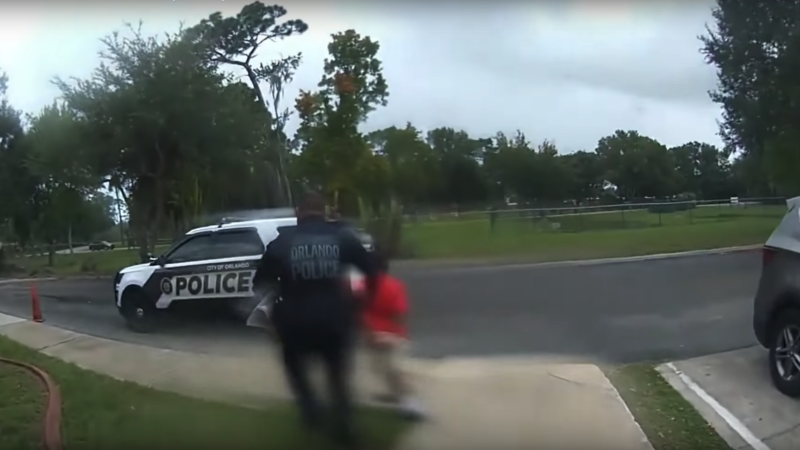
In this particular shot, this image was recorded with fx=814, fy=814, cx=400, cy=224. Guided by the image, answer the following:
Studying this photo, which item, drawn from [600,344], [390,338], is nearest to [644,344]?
[600,344]

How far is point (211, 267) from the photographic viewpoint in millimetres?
9391

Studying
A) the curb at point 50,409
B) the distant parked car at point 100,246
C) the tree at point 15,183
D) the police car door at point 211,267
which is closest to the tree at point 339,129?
the curb at point 50,409

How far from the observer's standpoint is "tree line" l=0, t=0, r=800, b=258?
5.94 m

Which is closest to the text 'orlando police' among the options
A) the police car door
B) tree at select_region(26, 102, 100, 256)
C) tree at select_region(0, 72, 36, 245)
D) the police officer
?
the police officer

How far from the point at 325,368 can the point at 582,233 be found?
3851 mm

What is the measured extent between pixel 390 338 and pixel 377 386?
36cm

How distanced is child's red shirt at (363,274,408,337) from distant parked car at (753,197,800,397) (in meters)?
2.86

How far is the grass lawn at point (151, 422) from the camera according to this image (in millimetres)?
5086

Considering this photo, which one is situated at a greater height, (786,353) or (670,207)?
(670,207)

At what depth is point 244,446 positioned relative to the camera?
506cm

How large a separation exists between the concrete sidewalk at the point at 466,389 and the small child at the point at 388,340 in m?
0.14

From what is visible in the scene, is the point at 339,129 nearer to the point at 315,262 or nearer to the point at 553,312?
the point at 315,262

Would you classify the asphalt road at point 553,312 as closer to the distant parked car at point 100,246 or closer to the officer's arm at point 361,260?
the distant parked car at point 100,246

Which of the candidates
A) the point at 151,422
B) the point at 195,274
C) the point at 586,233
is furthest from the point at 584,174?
the point at 195,274
